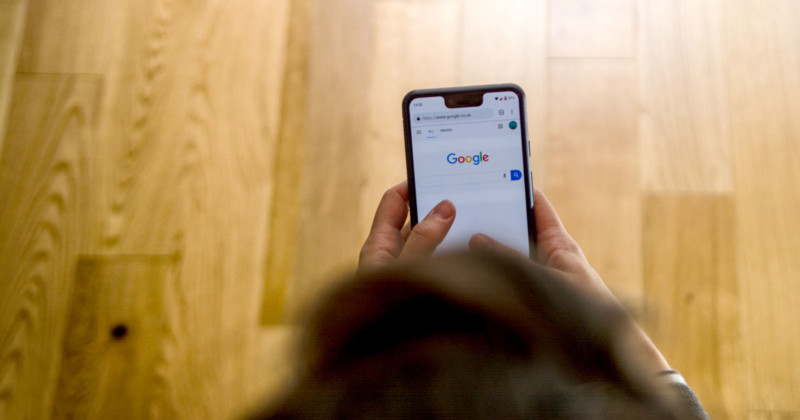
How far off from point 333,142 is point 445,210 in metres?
0.27

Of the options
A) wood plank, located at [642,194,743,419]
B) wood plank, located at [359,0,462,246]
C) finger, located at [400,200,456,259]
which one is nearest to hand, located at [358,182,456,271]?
finger, located at [400,200,456,259]

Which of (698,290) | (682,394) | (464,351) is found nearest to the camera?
(464,351)

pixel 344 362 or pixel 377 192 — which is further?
pixel 377 192

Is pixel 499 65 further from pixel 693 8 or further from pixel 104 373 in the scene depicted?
pixel 104 373

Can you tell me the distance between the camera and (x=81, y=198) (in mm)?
676

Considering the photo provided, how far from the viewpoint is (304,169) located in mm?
672

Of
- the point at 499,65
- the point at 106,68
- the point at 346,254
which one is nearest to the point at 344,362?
the point at 346,254

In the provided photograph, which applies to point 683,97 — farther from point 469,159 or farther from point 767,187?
point 469,159

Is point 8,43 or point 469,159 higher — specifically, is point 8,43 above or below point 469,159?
above

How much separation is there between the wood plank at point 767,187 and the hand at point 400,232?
0.40 m

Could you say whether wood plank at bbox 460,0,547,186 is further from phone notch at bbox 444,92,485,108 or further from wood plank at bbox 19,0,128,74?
wood plank at bbox 19,0,128,74

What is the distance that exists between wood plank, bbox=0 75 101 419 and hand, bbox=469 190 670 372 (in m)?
0.51

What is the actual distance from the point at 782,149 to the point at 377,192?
48 cm

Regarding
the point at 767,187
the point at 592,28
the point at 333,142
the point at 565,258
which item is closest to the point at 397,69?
the point at 333,142
